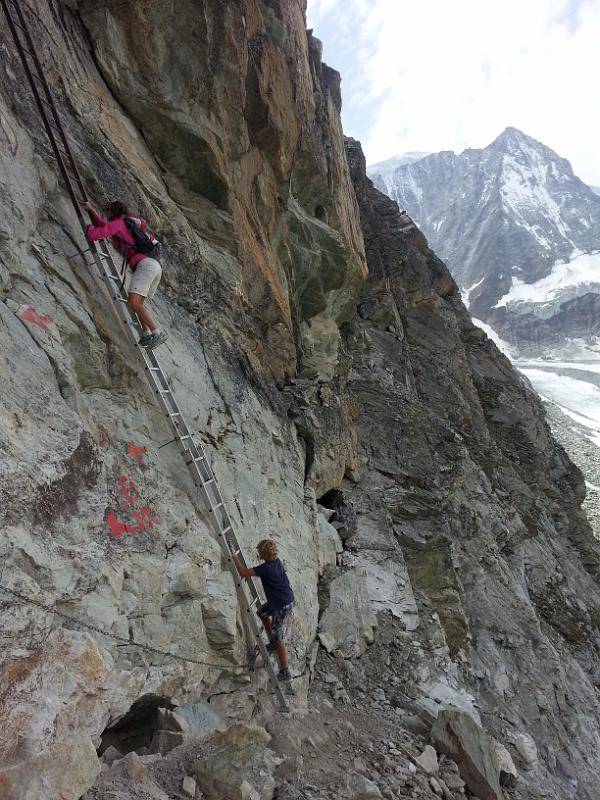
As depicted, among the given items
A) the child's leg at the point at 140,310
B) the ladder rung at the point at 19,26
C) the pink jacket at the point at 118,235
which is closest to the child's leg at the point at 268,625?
the child's leg at the point at 140,310

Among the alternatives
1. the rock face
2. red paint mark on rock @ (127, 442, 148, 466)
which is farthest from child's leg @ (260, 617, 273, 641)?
the rock face

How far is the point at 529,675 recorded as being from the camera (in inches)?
489

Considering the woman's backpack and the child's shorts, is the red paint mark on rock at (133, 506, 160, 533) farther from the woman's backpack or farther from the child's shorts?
the woman's backpack

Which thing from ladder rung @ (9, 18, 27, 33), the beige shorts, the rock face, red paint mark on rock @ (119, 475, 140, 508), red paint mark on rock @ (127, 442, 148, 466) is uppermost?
ladder rung @ (9, 18, 27, 33)

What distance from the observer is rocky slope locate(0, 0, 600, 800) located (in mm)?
4148

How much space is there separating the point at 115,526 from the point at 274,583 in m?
2.24

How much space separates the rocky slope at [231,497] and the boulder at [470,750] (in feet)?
0.17

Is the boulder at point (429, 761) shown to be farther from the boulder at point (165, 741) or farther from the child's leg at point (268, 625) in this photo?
the boulder at point (165, 741)

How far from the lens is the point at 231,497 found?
725 cm

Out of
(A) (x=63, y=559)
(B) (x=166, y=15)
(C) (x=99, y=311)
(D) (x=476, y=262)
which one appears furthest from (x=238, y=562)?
(D) (x=476, y=262)

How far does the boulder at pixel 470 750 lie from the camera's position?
6.32m

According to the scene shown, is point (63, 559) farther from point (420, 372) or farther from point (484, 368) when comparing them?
point (484, 368)

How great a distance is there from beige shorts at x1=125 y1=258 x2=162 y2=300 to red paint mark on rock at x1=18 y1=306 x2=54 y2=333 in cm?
129

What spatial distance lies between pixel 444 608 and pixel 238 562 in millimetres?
7277
